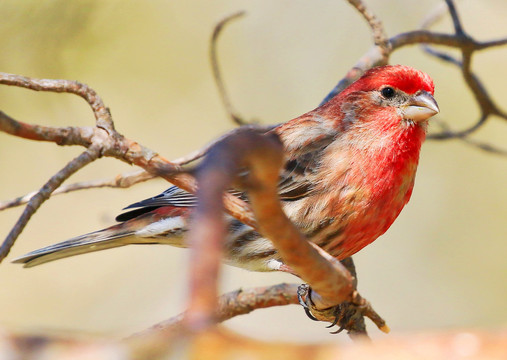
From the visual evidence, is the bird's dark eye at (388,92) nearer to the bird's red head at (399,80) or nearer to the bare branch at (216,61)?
the bird's red head at (399,80)

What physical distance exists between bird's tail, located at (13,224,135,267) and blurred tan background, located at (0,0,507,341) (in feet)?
5.34

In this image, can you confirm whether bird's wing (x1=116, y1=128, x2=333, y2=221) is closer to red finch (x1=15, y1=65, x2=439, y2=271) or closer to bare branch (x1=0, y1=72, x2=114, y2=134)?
red finch (x1=15, y1=65, x2=439, y2=271)

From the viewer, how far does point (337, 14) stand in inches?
267

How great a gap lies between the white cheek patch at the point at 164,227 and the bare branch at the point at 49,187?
Result: 1762 mm

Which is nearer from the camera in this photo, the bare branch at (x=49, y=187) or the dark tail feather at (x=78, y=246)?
the bare branch at (x=49, y=187)

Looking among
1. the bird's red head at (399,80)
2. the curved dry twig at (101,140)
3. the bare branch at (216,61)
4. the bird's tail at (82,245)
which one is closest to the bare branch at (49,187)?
the curved dry twig at (101,140)

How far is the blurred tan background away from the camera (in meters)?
5.81

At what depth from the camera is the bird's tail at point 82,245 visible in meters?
3.73

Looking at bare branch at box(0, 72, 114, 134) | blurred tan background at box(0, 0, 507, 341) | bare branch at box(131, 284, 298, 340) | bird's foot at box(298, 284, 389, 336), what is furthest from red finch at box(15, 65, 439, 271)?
blurred tan background at box(0, 0, 507, 341)

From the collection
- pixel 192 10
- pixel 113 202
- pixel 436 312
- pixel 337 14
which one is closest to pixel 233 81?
pixel 192 10

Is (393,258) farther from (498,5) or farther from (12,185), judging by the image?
(12,185)

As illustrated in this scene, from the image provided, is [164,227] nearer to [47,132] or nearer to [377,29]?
[377,29]

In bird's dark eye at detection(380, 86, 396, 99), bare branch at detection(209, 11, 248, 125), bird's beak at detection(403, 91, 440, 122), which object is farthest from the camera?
bare branch at detection(209, 11, 248, 125)

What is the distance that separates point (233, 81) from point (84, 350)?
19.2ft
